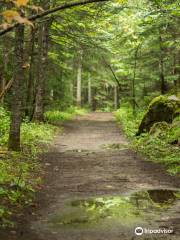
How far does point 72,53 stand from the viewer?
24.0m

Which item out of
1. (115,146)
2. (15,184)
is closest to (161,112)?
(115,146)

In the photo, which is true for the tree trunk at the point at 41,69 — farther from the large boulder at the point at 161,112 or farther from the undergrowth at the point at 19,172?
the large boulder at the point at 161,112

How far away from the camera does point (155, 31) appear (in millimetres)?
22156

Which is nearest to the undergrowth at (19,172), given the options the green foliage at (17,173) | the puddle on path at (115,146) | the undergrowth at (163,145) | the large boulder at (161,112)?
the green foliage at (17,173)

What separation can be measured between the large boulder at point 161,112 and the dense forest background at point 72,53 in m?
0.82

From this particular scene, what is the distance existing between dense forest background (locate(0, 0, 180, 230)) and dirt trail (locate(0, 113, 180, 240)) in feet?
2.29

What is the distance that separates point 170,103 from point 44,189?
34.0ft

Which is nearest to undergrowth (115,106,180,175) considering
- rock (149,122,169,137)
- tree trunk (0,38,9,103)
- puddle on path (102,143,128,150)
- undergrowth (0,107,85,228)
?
rock (149,122,169,137)

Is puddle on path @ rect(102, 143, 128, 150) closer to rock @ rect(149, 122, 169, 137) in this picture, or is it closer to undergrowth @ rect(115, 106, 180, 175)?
undergrowth @ rect(115, 106, 180, 175)

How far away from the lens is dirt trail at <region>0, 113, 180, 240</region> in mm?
5949

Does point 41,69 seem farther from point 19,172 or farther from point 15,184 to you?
point 15,184

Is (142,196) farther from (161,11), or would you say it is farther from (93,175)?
(161,11)

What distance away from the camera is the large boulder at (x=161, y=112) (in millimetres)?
17453

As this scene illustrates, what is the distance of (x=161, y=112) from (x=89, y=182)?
8.93m
